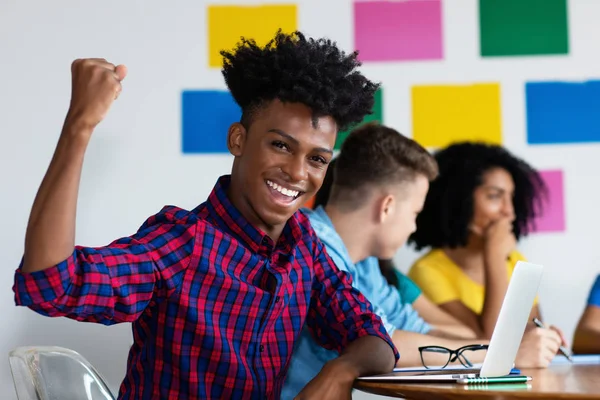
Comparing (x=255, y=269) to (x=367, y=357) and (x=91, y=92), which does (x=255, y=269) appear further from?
(x=91, y=92)

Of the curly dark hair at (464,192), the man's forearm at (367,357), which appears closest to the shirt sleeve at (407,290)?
the curly dark hair at (464,192)

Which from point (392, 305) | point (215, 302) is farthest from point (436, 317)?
point (215, 302)

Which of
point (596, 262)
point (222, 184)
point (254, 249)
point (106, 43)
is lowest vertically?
point (596, 262)

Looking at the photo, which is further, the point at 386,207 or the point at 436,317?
the point at 436,317

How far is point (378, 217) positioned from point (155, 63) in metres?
0.98

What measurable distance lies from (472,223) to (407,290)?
41cm

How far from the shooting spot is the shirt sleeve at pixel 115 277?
0.97 m

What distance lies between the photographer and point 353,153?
6.59ft

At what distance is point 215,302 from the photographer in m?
1.26

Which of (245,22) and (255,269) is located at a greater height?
(245,22)

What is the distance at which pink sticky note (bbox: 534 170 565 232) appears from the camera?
2559mm

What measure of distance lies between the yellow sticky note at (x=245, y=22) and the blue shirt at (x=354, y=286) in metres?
0.84

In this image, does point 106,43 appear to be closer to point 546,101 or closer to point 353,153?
point 353,153

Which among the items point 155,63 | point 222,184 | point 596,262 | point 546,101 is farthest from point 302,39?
point 596,262
